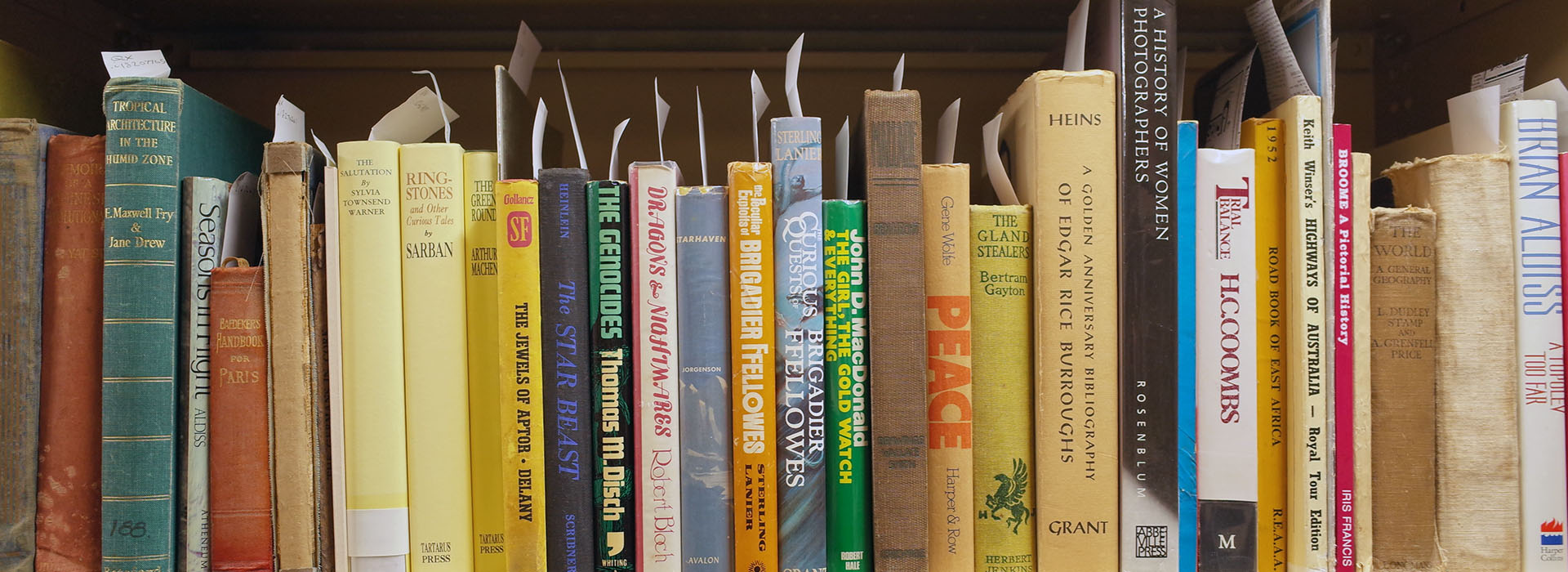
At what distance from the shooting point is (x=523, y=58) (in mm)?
718

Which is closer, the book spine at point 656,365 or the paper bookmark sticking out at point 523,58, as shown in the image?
the book spine at point 656,365

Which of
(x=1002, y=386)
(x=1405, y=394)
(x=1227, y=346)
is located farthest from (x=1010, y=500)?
(x=1405, y=394)

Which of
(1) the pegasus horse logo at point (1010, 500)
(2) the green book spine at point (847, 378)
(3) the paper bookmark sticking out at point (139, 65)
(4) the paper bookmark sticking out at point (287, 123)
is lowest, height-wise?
(1) the pegasus horse logo at point (1010, 500)

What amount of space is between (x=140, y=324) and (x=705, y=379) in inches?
15.7

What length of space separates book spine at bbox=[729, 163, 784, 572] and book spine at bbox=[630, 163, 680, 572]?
46 mm

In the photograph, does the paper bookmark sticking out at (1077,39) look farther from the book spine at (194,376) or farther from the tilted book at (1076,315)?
the book spine at (194,376)

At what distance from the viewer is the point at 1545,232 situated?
0.59 m

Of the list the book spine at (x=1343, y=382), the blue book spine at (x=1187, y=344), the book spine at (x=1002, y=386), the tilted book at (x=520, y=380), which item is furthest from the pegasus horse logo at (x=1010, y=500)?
the tilted book at (x=520, y=380)

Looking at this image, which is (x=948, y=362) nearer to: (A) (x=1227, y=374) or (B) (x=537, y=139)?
(A) (x=1227, y=374)

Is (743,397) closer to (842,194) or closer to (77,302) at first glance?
(842,194)

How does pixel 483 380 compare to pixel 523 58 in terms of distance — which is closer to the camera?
pixel 483 380

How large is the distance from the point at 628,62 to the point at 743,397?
447mm

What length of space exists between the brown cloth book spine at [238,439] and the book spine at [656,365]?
0.89 ft

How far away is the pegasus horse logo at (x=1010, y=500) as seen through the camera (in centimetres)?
60
